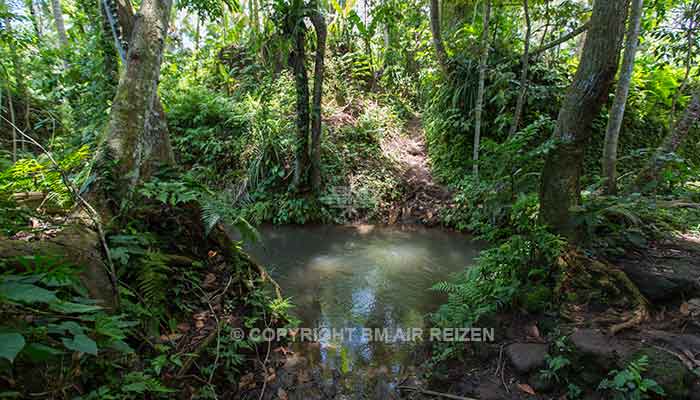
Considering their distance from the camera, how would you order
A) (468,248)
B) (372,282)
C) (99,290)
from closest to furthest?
(99,290) < (372,282) < (468,248)

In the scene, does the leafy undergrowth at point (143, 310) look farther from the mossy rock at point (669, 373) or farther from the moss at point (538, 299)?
the mossy rock at point (669, 373)

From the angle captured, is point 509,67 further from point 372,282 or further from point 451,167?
point 372,282

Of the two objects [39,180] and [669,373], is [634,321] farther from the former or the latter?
[39,180]

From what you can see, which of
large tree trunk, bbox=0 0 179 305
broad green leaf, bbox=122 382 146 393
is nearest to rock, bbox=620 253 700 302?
broad green leaf, bbox=122 382 146 393

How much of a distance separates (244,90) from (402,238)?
6.67 meters

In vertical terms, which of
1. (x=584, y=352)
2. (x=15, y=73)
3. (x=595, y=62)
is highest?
(x=15, y=73)

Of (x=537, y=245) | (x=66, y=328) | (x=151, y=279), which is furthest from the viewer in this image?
(x=537, y=245)

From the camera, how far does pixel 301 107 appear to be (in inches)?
236

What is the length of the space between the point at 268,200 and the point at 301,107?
205cm

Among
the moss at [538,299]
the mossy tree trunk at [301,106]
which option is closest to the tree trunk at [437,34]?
the mossy tree trunk at [301,106]

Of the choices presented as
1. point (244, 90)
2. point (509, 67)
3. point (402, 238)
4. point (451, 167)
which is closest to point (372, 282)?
point (402, 238)

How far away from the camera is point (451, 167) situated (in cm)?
725

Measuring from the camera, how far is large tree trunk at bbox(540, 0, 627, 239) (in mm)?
2490

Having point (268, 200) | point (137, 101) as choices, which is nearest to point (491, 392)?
point (137, 101)
